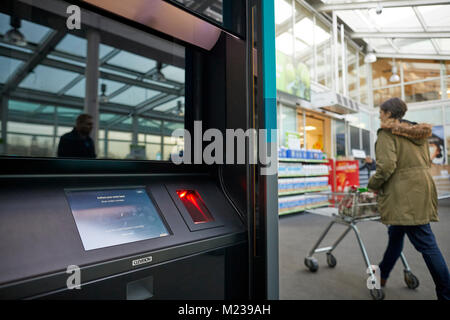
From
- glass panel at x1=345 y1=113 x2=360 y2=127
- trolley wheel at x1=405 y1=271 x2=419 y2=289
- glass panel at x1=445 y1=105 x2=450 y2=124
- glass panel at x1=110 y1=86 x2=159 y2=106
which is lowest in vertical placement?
trolley wheel at x1=405 y1=271 x2=419 y2=289

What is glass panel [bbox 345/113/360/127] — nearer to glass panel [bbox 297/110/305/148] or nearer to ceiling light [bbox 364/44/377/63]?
glass panel [bbox 297/110/305/148]

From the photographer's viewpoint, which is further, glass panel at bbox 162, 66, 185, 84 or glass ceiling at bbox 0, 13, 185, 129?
glass panel at bbox 162, 66, 185, 84

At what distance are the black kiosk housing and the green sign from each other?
4107 millimetres

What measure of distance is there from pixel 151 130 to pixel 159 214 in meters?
0.54

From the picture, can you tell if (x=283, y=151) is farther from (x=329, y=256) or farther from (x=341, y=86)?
(x=341, y=86)

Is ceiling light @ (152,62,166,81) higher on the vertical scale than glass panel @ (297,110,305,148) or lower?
lower

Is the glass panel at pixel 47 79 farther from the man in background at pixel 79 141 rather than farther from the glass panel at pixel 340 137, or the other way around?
the glass panel at pixel 340 137

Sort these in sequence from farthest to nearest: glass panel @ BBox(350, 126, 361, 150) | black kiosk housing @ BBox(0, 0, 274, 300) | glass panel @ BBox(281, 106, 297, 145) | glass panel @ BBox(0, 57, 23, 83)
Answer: glass panel @ BBox(350, 126, 361, 150) < glass panel @ BBox(281, 106, 297, 145) < glass panel @ BBox(0, 57, 23, 83) < black kiosk housing @ BBox(0, 0, 274, 300)

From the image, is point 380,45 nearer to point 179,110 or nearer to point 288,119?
point 179,110

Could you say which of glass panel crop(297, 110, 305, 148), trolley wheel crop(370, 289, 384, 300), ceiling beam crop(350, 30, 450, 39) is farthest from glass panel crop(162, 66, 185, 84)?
glass panel crop(297, 110, 305, 148)

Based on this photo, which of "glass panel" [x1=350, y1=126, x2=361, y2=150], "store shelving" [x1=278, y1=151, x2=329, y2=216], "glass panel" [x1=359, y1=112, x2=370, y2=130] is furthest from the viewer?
"glass panel" [x1=350, y1=126, x2=361, y2=150]

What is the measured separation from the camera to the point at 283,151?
15.4 feet

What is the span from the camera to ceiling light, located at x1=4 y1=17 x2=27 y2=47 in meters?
0.74

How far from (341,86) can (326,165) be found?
8.24ft
